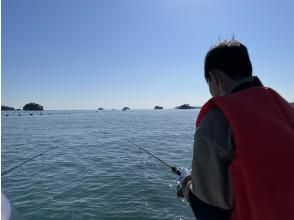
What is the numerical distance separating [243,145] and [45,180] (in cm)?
1259

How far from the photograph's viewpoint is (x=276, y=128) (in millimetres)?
2090

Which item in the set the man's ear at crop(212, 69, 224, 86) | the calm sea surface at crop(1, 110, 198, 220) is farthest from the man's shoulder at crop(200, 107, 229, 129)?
the calm sea surface at crop(1, 110, 198, 220)

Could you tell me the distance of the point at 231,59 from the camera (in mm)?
2346

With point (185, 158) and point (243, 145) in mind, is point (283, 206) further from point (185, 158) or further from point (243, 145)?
point (185, 158)

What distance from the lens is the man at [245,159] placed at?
1997 mm

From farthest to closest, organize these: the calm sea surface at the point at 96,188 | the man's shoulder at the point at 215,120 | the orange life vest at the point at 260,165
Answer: the calm sea surface at the point at 96,188 → the man's shoulder at the point at 215,120 → the orange life vest at the point at 260,165

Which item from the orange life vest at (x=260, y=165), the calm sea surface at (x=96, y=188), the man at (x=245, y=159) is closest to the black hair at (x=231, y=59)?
the man at (x=245, y=159)

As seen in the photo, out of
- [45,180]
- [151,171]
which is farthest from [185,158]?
[45,180]

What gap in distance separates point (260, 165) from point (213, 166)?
0.99 feet

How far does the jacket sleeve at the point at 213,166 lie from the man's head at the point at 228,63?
0.35m

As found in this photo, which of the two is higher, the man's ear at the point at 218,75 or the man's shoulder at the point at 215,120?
the man's ear at the point at 218,75

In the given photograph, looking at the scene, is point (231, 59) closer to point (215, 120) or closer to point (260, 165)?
point (215, 120)

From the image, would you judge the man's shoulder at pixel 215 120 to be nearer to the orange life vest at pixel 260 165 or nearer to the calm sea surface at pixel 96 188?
the orange life vest at pixel 260 165

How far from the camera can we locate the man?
2.00m
